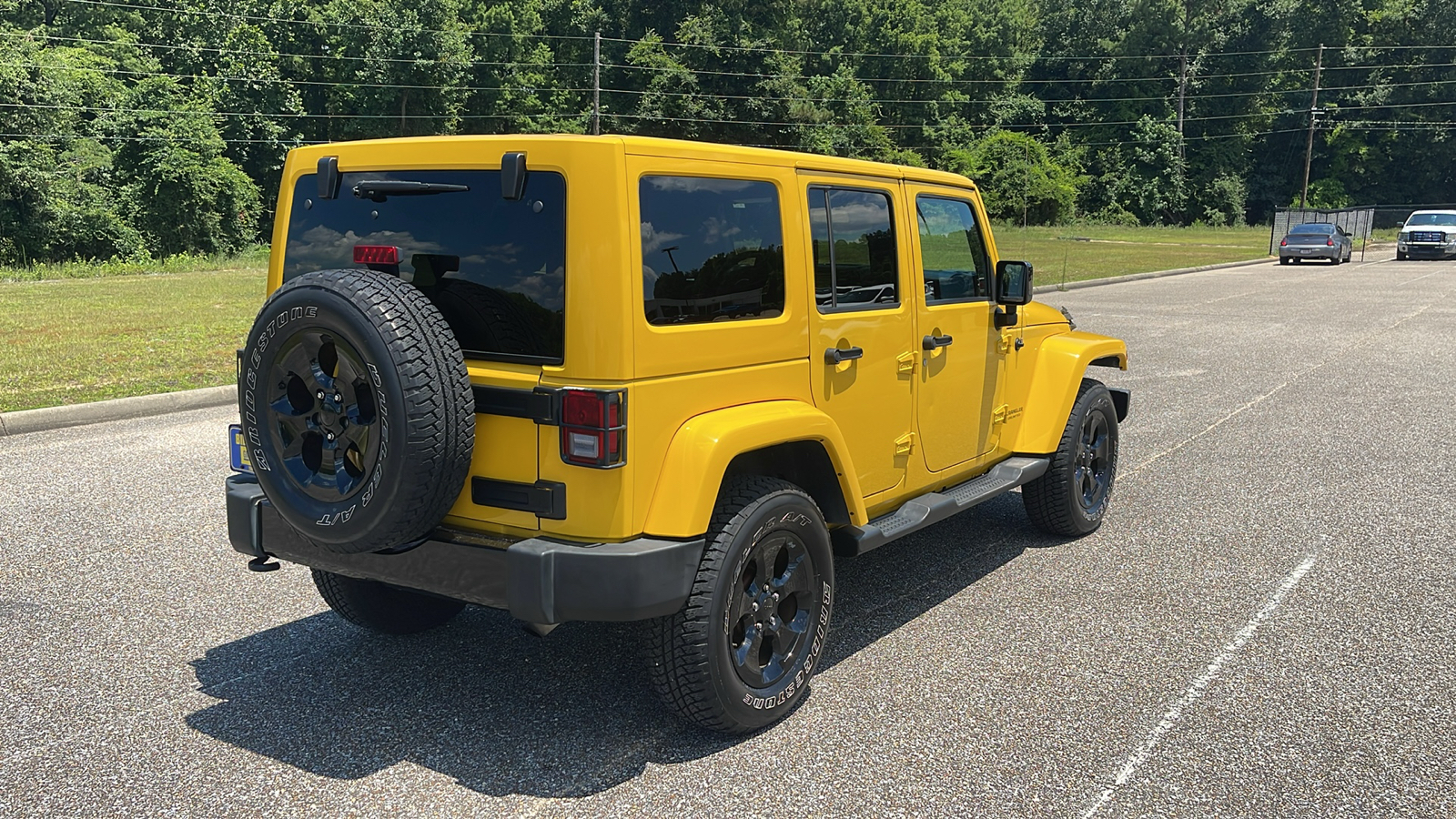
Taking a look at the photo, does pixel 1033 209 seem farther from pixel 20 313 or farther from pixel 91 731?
pixel 91 731

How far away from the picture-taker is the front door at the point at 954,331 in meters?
4.82

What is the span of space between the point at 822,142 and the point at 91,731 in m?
64.6

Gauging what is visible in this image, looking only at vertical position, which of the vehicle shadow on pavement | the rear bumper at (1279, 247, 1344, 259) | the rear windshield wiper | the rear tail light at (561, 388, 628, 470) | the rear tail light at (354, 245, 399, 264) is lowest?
the vehicle shadow on pavement

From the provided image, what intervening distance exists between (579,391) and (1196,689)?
267cm

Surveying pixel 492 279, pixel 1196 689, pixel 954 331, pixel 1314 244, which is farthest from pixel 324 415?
pixel 1314 244

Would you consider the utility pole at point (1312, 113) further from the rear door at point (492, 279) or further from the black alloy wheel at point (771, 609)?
the rear door at point (492, 279)

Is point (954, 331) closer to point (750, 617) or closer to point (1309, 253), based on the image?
point (750, 617)

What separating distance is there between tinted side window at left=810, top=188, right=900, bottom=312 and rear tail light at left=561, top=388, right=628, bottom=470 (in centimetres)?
112

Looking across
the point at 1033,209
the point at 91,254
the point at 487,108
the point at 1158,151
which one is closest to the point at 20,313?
the point at 91,254

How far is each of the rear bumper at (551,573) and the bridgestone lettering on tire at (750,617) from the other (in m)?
0.12

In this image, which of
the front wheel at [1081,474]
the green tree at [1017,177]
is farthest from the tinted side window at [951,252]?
the green tree at [1017,177]

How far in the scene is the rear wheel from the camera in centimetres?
452

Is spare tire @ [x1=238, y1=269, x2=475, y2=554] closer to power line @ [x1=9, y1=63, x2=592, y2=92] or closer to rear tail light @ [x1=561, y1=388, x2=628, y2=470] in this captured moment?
rear tail light @ [x1=561, y1=388, x2=628, y2=470]

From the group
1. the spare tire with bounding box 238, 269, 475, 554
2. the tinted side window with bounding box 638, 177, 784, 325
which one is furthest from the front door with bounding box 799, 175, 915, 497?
the spare tire with bounding box 238, 269, 475, 554
